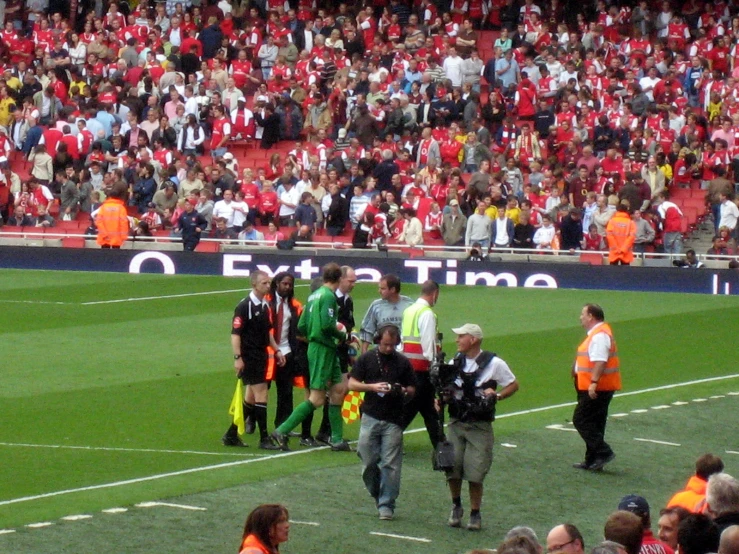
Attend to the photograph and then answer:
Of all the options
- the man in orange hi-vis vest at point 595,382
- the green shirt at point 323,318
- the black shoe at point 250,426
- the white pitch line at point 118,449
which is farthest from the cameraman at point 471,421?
the black shoe at point 250,426

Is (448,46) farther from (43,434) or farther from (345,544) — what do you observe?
(345,544)

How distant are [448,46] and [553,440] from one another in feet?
70.6

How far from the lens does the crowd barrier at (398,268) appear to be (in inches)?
1092

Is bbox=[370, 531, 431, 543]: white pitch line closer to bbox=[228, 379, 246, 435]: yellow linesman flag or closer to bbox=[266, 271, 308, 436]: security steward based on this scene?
bbox=[228, 379, 246, 435]: yellow linesman flag

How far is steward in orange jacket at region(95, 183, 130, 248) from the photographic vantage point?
103ft

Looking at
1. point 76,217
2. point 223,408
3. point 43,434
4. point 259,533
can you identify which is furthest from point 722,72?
point 259,533

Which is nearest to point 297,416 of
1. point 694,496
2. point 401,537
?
point 401,537

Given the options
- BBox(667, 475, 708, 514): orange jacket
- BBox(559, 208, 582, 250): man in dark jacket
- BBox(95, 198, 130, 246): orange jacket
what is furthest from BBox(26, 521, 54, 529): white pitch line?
BBox(95, 198, 130, 246): orange jacket

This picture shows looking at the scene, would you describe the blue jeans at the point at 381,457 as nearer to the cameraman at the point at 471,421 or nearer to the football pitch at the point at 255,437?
the football pitch at the point at 255,437

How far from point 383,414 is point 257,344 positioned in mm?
2826

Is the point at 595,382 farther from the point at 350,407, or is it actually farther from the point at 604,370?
the point at 350,407

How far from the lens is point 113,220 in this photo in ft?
103

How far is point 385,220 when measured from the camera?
30625mm

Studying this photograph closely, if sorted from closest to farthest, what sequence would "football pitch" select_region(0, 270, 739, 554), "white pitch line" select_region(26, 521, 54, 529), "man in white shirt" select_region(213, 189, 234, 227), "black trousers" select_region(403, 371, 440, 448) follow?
"white pitch line" select_region(26, 521, 54, 529) → "football pitch" select_region(0, 270, 739, 554) → "black trousers" select_region(403, 371, 440, 448) → "man in white shirt" select_region(213, 189, 234, 227)
